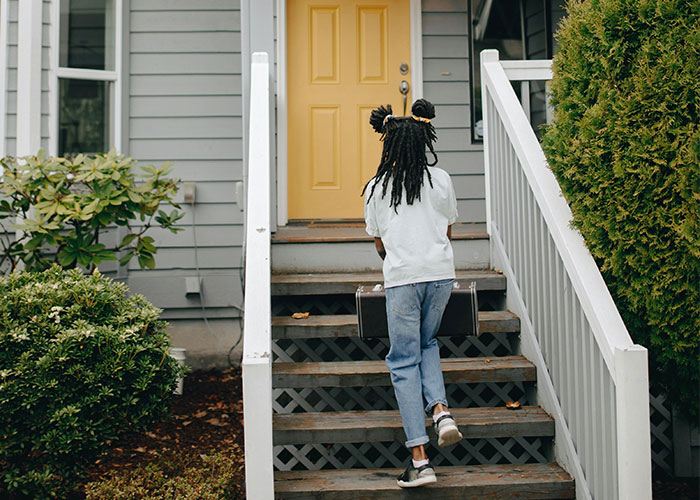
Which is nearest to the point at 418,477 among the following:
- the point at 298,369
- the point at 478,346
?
the point at 298,369

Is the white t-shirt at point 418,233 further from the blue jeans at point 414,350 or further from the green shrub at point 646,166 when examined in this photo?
the green shrub at point 646,166

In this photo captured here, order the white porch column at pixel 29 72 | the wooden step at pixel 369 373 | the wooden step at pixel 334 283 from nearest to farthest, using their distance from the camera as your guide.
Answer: the wooden step at pixel 369 373, the wooden step at pixel 334 283, the white porch column at pixel 29 72

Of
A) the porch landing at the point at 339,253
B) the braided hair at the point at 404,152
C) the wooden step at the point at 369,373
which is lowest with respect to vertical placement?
the wooden step at the point at 369,373

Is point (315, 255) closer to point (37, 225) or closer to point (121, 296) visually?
point (121, 296)

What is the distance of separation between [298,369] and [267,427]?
0.86 meters

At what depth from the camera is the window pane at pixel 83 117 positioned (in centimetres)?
549

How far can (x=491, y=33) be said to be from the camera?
5.72 meters

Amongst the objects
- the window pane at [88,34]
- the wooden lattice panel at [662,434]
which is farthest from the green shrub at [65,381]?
the wooden lattice panel at [662,434]

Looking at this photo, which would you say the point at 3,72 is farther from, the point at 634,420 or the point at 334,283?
the point at 634,420

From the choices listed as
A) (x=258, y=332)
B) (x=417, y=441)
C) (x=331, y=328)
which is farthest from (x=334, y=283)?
(x=417, y=441)

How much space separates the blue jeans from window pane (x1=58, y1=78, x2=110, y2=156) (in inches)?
147

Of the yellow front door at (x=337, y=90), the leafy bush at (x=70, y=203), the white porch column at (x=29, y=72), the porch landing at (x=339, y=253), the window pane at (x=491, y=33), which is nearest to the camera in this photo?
the porch landing at (x=339, y=253)

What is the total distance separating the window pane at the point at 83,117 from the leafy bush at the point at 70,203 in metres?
0.77

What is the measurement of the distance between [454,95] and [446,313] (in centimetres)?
307
